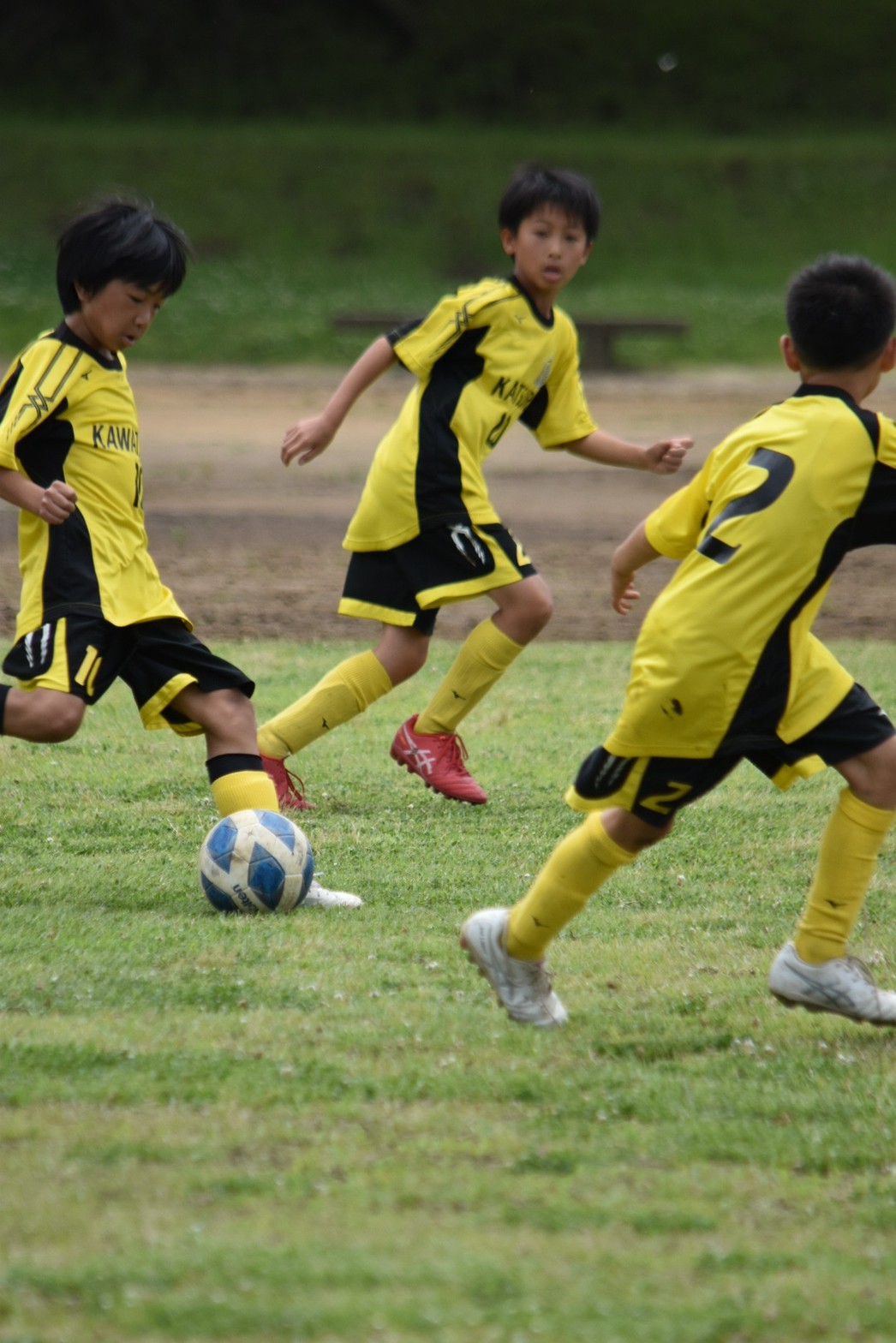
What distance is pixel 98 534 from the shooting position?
418 centimetres

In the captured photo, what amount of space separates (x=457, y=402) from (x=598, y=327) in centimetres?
1509

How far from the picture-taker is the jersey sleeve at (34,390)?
4.04 m

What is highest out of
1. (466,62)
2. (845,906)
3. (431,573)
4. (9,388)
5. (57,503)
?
(466,62)

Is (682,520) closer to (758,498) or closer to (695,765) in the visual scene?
(758,498)

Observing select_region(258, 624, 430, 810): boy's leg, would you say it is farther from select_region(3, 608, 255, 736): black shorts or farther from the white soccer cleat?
the white soccer cleat

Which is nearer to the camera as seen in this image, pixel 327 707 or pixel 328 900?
pixel 328 900

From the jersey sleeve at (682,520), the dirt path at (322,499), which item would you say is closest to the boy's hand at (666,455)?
the jersey sleeve at (682,520)

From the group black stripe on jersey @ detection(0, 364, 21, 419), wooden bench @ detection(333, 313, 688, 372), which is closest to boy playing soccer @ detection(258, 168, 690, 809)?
black stripe on jersey @ detection(0, 364, 21, 419)

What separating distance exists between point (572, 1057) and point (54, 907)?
5.09ft

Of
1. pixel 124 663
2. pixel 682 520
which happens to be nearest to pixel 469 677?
pixel 124 663

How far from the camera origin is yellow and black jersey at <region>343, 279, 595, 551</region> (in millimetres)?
5320

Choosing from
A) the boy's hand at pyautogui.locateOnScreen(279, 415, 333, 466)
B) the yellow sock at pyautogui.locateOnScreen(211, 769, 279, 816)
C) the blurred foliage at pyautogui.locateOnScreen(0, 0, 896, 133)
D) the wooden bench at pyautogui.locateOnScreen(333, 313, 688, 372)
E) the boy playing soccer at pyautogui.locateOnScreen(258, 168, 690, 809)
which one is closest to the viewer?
the yellow sock at pyautogui.locateOnScreen(211, 769, 279, 816)

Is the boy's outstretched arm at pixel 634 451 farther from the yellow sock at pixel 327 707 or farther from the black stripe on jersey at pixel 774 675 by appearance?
the black stripe on jersey at pixel 774 675

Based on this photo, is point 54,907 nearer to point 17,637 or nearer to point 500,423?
point 17,637
